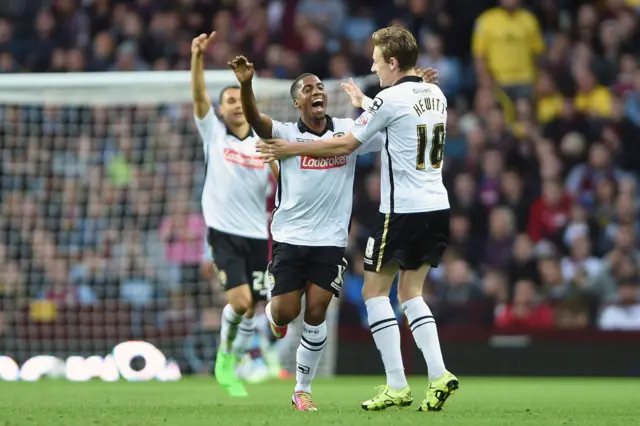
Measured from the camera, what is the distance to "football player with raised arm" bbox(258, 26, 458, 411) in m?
7.79

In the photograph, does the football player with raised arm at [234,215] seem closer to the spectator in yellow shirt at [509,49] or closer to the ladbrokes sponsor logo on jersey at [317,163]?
the ladbrokes sponsor logo on jersey at [317,163]

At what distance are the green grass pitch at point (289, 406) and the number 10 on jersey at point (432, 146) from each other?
1.53 m

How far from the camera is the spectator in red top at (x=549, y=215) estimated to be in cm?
1568

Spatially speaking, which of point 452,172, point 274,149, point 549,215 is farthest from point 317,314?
point 452,172

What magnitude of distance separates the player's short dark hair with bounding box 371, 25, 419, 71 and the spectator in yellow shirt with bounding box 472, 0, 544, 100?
9834mm

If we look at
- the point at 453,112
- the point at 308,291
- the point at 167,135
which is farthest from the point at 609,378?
the point at 308,291

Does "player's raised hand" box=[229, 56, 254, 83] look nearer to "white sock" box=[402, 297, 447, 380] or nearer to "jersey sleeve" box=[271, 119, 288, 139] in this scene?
"jersey sleeve" box=[271, 119, 288, 139]

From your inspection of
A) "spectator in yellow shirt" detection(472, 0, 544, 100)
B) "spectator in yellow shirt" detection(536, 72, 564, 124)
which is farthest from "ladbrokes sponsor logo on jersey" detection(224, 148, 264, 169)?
"spectator in yellow shirt" detection(472, 0, 544, 100)

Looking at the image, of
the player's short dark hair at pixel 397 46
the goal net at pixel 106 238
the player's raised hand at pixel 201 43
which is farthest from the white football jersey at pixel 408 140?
the goal net at pixel 106 238

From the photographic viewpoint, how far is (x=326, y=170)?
8219 millimetres

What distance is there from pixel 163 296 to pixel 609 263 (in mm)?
5229

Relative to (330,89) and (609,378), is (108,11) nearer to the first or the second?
(330,89)

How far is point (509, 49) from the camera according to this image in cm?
1770

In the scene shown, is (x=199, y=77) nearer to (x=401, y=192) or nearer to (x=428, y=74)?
(x=428, y=74)
